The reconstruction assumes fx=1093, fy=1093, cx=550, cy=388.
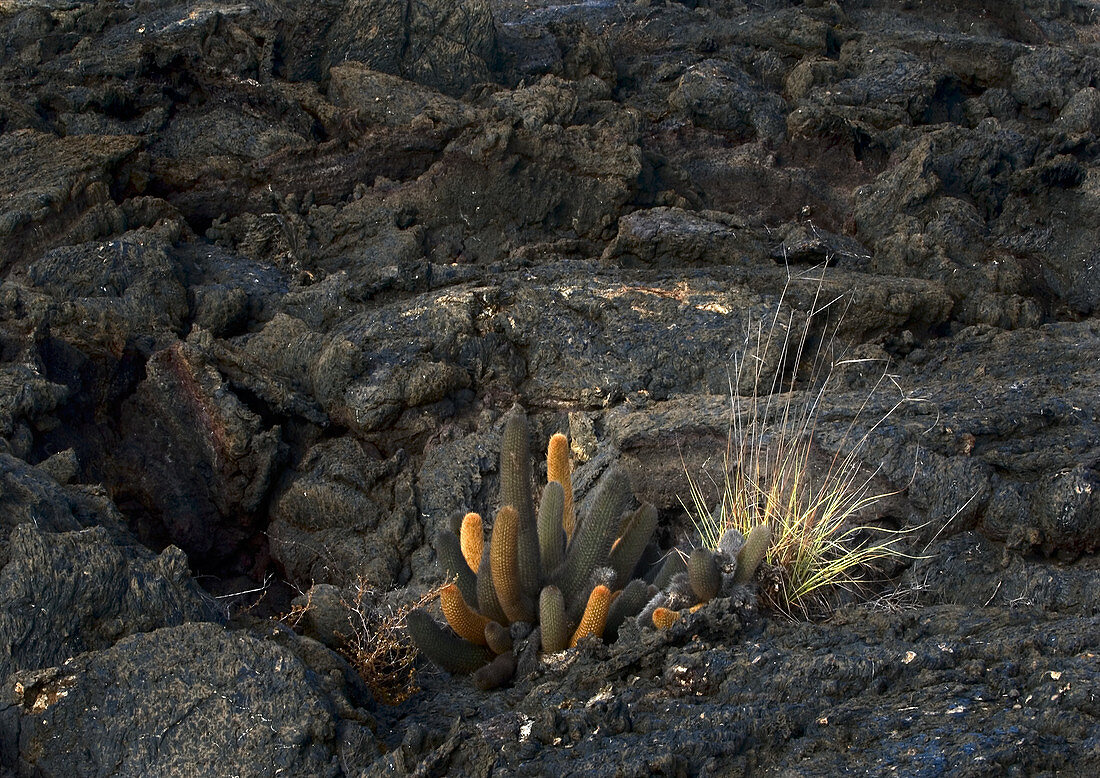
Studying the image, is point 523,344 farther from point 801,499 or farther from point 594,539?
point 594,539

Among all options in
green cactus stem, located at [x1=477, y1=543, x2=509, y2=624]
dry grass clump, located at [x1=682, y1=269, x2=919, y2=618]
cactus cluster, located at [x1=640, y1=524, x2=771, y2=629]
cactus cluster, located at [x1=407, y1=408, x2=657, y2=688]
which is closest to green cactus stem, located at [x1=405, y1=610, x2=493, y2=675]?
cactus cluster, located at [x1=407, y1=408, x2=657, y2=688]

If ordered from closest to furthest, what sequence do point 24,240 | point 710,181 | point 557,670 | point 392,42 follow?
point 557,670
point 24,240
point 710,181
point 392,42

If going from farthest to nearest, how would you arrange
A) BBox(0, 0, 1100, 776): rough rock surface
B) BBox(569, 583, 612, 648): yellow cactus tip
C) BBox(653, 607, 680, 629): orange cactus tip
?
1. BBox(569, 583, 612, 648): yellow cactus tip
2. BBox(653, 607, 680, 629): orange cactus tip
3. BBox(0, 0, 1100, 776): rough rock surface

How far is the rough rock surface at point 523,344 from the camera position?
3.10 meters

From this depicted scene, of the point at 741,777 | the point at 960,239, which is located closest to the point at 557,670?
the point at 741,777

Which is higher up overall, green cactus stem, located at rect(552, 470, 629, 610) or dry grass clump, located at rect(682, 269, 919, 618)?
green cactus stem, located at rect(552, 470, 629, 610)

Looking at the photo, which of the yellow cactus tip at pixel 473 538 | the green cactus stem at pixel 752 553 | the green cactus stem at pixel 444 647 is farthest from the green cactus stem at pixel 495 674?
the green cactus stem at pixel 752 553

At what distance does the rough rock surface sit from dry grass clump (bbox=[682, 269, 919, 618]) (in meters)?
0.10

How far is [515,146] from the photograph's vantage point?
27.1ft

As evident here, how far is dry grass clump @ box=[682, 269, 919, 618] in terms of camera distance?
13.6 feet

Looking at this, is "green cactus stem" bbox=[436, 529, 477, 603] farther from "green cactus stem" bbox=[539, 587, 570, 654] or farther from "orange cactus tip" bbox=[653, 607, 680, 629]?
"orange cactus tip" bbox=[653, 607, 680, 629]

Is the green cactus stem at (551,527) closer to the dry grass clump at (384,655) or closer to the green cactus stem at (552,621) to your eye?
the green cactus stem at (552,621)

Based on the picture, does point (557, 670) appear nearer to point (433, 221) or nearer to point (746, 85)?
point (433, 221)

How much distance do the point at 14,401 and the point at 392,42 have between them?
212 inches
